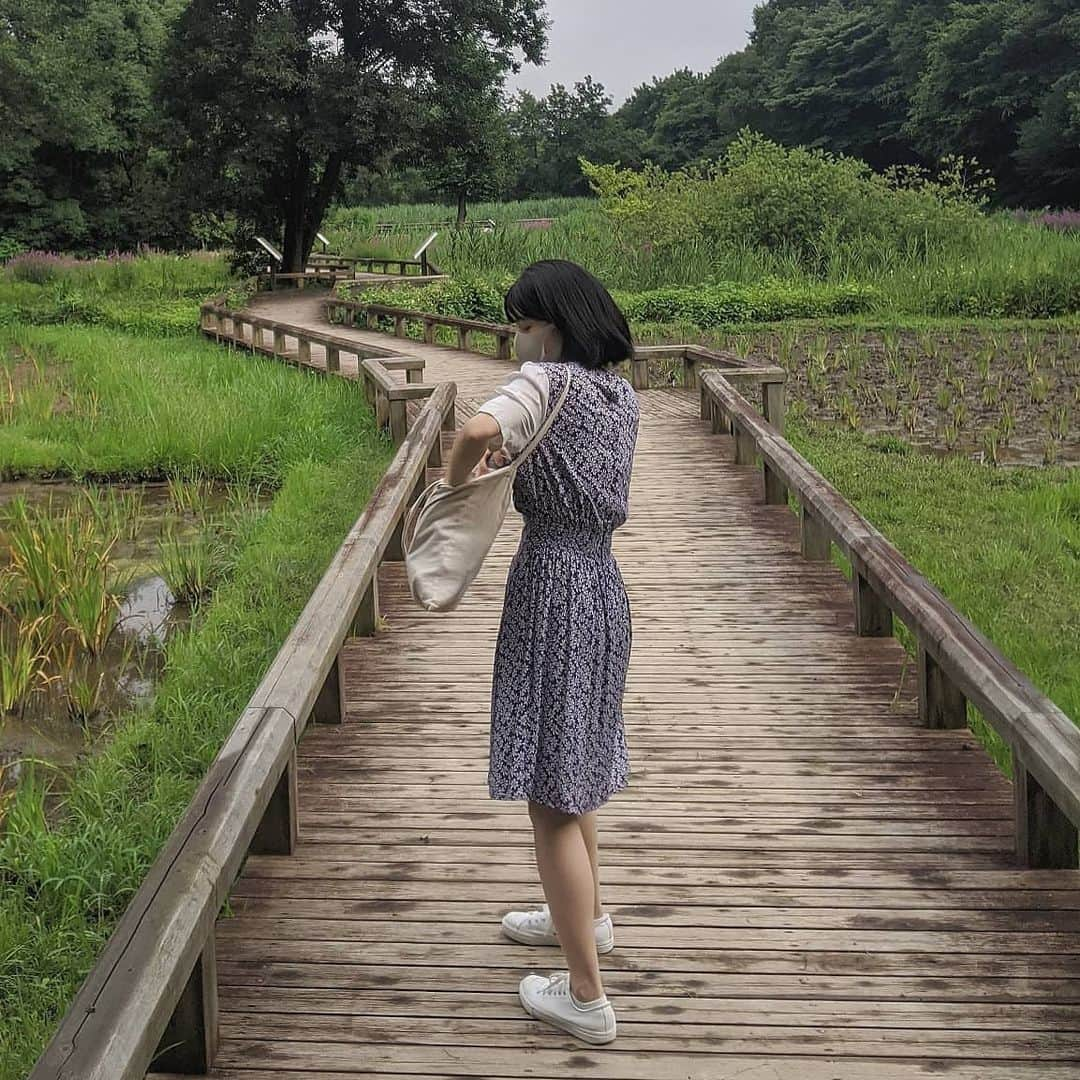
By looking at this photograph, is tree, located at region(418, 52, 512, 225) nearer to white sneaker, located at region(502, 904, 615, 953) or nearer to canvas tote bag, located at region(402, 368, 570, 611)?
white sneaker, located at region(502, 904, 615, 953)

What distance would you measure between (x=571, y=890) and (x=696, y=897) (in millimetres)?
737

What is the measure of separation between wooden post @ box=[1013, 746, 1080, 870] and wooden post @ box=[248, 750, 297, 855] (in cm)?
176

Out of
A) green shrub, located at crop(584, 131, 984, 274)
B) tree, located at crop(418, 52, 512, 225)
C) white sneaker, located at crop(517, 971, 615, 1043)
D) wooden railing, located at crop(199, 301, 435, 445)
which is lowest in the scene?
white sneaker, located at crop(517, 971, 615, 1043)

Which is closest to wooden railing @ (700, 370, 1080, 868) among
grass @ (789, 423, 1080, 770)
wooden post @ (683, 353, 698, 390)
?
grass @ (789, 423, 1080, 770)

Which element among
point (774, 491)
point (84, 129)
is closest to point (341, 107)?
point (84, 129)

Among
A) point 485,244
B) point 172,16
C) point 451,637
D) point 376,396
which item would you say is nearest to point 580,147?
point 172,16

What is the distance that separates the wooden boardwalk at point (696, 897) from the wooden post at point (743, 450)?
11.2 ft

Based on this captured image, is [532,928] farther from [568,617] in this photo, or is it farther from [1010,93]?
[1010,93]

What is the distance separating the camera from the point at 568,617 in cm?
261

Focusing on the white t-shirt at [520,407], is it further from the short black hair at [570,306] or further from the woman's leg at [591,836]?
the woman's leg at [591,836]

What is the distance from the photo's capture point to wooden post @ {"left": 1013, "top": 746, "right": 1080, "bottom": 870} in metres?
3.28

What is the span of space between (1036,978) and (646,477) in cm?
570

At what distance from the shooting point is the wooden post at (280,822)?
3494 millimetres

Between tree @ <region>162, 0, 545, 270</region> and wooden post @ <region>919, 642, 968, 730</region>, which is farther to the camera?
tree @ <region>162, 0, 545, 270</region>
